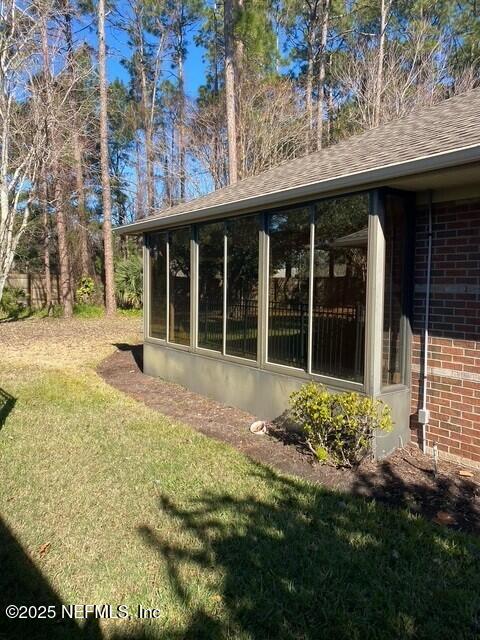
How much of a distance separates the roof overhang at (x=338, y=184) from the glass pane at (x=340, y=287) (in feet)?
0.87

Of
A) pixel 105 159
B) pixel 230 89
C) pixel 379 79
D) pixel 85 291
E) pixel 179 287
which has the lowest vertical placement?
pixel 85 291

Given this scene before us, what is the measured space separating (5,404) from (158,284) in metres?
3.33

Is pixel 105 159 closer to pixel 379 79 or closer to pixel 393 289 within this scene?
pixel 379 79

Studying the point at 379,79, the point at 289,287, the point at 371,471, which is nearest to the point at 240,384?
the point at 289,287

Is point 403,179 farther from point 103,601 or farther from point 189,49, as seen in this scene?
point 189,49

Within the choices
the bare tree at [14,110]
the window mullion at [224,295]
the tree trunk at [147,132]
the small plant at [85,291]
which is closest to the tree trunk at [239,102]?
the tree trunk at [147,132]

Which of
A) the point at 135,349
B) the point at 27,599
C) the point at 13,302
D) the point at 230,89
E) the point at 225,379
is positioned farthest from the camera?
the point at 13,302

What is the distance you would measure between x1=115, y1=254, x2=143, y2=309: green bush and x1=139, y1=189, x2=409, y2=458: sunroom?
1160cm

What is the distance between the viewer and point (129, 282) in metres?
20.5

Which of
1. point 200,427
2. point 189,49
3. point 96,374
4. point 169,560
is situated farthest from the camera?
point 189,49

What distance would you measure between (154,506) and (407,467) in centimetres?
241

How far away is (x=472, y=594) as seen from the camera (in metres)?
2.76

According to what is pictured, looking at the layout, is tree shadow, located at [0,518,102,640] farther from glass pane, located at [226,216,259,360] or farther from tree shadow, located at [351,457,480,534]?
glass pane, located at [226,216,259,360]

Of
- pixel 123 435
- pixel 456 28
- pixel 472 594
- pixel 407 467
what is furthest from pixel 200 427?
pixel 456 28
